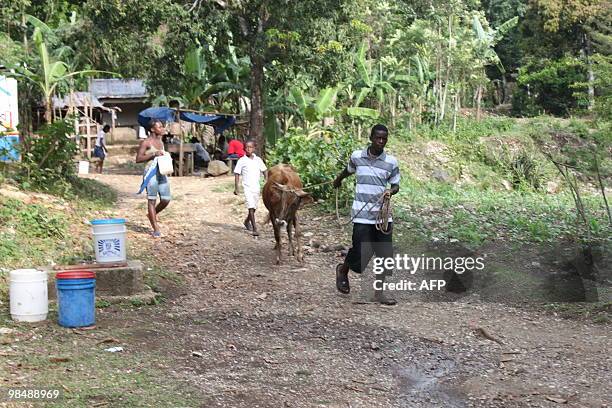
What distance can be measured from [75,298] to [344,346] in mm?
2318

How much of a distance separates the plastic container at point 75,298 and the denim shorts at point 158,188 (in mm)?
4231

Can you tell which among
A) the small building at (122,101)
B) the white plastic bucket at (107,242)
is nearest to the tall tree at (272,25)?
the white plastic bucket at (107,242)

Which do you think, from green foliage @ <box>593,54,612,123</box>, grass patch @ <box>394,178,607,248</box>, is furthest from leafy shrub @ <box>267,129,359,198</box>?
green foliage @ <box>593,54,612,123</box>

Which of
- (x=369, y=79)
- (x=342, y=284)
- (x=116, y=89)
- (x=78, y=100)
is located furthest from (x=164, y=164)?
(x=116, y=89)

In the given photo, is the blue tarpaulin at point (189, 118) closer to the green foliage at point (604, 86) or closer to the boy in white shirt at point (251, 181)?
the boy in white shirt at point (251, 181)

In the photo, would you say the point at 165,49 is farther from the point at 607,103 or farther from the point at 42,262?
the point at 607,103

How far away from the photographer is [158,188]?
36.6 ft

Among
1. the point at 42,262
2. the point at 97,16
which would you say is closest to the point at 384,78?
the point at 97,16

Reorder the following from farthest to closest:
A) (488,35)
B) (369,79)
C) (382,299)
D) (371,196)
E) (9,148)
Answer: (488,35), (369,79), (9,148), (382,299), (371,196)

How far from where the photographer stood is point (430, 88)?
1120 inches

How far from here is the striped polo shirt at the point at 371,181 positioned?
7.97m

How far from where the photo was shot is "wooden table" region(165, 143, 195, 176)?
21.6m

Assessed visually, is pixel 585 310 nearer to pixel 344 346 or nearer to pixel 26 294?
pixel 344 346

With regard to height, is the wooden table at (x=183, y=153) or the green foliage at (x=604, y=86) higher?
the green foliage at (x=604, y=86)
